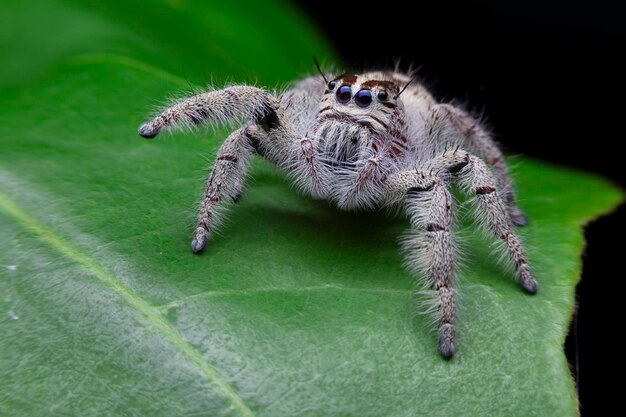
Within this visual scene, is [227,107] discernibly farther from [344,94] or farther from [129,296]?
[129,296]

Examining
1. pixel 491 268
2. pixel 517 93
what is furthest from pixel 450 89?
pixel 491 268

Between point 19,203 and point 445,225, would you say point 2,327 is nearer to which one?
point 19,203

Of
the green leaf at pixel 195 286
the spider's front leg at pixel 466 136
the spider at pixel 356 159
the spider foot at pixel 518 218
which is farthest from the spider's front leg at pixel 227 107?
the spider foot at pixel 518 218

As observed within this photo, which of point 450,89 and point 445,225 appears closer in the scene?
point 445,225

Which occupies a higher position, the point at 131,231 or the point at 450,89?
the point at 450,89

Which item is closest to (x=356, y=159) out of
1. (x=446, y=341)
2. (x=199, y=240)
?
(x=199, y=240)

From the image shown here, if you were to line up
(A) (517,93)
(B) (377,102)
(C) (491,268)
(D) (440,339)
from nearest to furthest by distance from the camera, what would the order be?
(D) (440,339), (C) (491,268), (B) (377,102), (A) (517,93)
